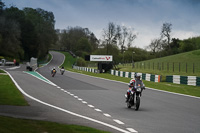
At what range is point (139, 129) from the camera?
9.09m

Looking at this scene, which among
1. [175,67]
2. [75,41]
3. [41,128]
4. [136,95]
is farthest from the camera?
[75,41]

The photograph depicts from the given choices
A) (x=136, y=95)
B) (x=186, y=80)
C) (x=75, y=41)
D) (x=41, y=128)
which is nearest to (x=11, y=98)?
(x=136, y=95)

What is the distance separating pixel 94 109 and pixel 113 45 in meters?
92.8

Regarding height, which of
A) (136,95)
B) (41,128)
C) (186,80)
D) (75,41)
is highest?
(75,41)

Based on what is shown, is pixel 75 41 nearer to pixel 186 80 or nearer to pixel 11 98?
pixel 186 80

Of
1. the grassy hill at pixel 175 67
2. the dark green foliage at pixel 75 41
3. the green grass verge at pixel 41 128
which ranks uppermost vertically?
the dark green foliage at pixel 75 41

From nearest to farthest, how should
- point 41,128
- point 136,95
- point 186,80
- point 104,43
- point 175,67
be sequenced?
point 41,128 < point 136,95 < point 186,80 < point 175,67 < point 104,43

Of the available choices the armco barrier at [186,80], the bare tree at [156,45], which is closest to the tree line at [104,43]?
the bare tree at [156,45]

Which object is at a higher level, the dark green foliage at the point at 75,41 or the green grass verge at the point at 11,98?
the dark green foliage at the point at 75,41

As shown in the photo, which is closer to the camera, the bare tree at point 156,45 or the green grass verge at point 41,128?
the green grass verge at point 41,128

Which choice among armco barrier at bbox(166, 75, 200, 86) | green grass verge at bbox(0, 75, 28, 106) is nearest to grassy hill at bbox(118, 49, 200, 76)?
armco barrier at bbox(166, 75, 200, 86)

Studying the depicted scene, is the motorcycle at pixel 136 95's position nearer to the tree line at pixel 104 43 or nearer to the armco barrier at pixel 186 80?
the armco barrier at pixel 186 80

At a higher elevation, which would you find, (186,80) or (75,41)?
(75,41)

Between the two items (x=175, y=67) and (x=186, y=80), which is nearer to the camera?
(x=186, y=80)
